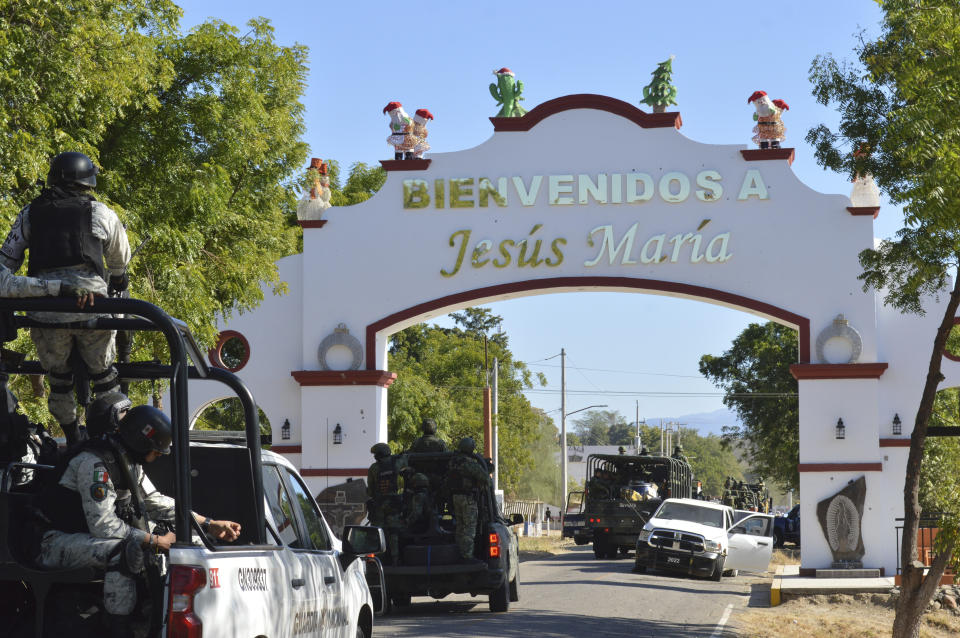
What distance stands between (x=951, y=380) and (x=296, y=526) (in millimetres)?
16765

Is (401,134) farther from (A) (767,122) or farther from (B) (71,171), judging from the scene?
(B) (71,171)

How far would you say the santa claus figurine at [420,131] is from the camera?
2258cm

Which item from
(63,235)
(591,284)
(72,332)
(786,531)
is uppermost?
(591,284)

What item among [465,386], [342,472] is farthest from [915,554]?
[465,386]

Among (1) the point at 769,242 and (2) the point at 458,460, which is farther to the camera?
(1) the point at 769,242

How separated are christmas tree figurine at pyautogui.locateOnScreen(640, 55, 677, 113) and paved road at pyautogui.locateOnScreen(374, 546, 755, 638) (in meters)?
8.47

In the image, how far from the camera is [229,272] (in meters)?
17.7

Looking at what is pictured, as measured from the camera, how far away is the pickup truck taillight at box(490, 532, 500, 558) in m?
14.5

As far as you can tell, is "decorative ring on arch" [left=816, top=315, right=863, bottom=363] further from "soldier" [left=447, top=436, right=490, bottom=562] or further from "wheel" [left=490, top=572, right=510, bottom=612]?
"soldier" [left=447, top=436, right=490, bottom=562]

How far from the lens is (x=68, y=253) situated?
6.34 m

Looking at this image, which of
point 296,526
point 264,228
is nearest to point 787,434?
point 264,228

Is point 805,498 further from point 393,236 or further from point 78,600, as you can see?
point 78,600

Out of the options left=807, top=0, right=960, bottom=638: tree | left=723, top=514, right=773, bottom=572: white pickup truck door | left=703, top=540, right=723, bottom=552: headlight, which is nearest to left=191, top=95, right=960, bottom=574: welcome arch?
left=703, top=540, right=723, bottom=552: headlight

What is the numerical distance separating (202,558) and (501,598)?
33.0 ft
